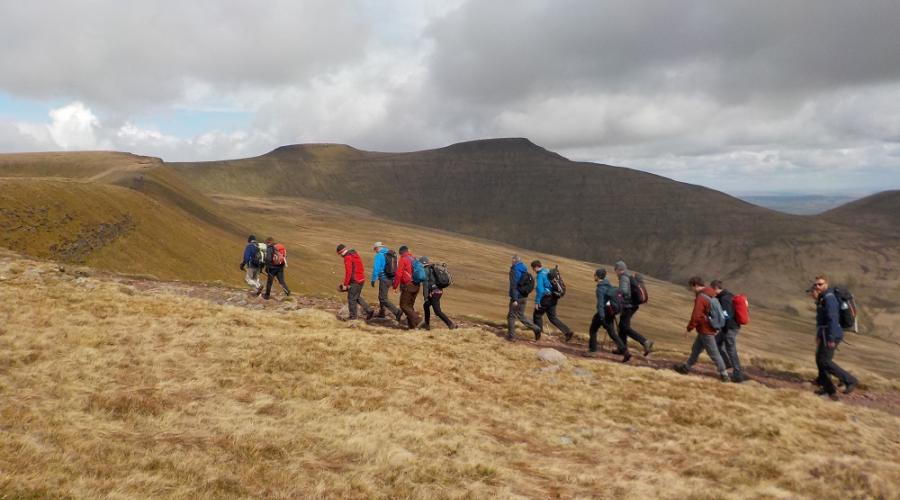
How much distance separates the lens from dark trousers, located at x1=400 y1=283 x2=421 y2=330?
17922 millimetres

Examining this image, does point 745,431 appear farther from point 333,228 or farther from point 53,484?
point 333,228

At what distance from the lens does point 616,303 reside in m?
16.8

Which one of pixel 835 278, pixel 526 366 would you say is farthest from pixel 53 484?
pixel 835 278

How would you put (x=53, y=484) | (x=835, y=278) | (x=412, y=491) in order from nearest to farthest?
(x=53, y=484) < (x=412, y=491) < (x=835, y=278)

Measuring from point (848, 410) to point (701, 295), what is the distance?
4.26 meters

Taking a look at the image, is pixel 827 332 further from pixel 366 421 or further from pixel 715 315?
pixel 366 421

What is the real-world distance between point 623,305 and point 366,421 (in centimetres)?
970

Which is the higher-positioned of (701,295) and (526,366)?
(701,295)

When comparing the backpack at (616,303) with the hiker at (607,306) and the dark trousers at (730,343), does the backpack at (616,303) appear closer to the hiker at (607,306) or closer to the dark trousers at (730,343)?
the hiker at (607,306)

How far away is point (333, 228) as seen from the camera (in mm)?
136625

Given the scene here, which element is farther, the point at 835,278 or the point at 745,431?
the point at 835,278

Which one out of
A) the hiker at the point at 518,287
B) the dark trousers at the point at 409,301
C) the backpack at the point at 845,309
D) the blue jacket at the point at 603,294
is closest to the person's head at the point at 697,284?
the blue jacket at the point at 603,294

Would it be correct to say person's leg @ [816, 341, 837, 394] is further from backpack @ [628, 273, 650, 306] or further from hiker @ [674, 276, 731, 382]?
backpack @ [628, 273, 650, 306]

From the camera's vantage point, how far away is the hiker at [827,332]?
14055 mm
